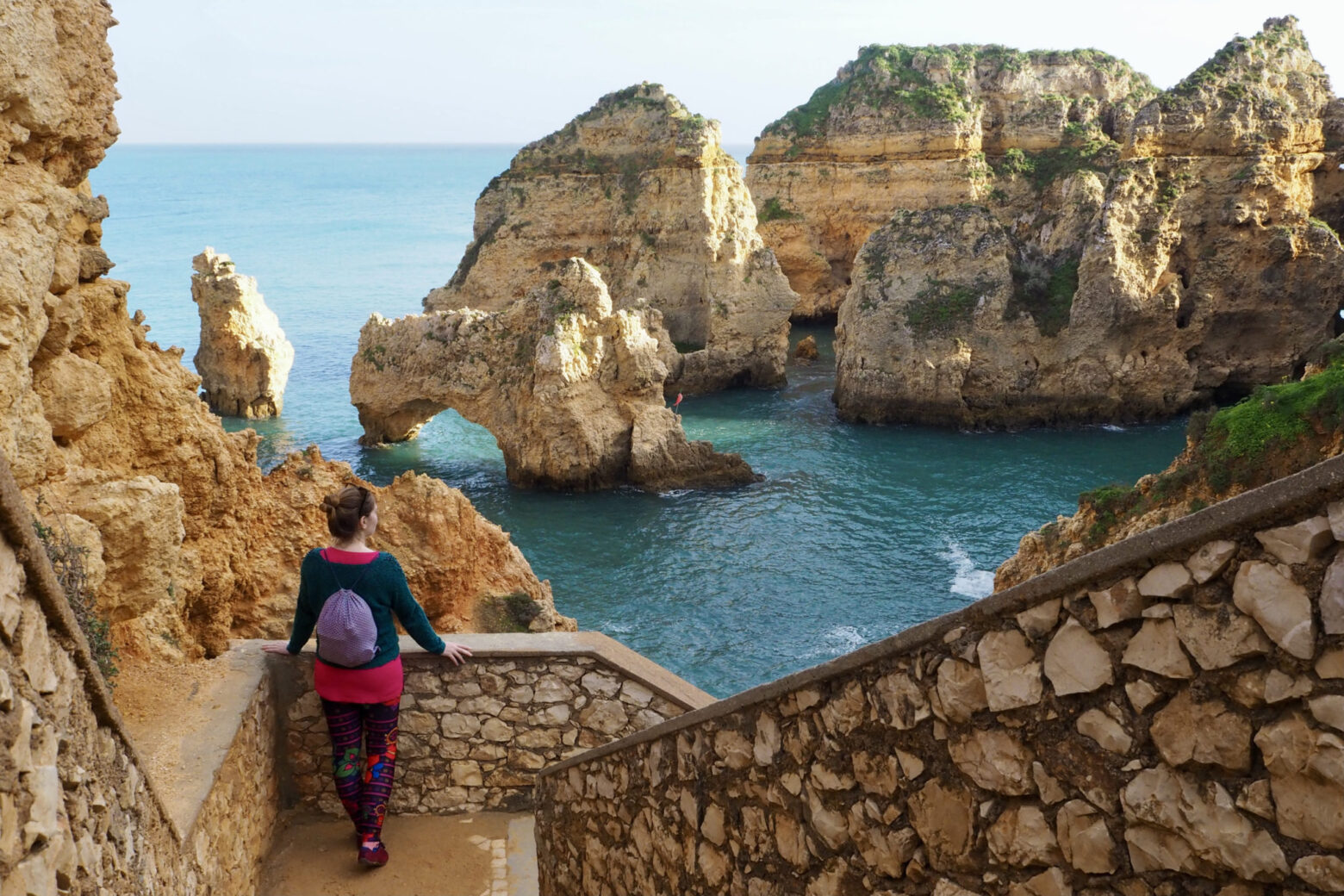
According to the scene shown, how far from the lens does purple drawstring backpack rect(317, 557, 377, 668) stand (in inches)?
238

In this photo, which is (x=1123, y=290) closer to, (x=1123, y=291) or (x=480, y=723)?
(x=1123, y=291)

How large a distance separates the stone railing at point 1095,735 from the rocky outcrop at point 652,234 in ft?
122

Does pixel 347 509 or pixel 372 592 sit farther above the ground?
pixel 347 509

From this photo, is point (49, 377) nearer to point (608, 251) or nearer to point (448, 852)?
point (448, 852)

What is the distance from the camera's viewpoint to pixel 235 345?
37.5 m

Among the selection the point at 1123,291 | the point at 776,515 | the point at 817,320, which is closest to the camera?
the point at 776,515

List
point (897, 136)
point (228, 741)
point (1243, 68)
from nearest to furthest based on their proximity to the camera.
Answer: point (228, 741) → point (1243, 68) → point (897, 136)

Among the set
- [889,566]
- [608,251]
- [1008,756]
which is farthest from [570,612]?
[608,251]

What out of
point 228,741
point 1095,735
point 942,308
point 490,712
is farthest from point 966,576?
point 1095,735

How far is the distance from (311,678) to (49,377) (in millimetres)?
2338

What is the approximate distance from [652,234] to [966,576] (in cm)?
2332

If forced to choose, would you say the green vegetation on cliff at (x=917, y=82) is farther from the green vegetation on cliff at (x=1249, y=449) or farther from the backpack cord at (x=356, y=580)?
the backpack cord at (x=356, y=580)

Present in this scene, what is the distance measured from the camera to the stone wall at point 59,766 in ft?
8.86

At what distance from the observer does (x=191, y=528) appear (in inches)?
309
